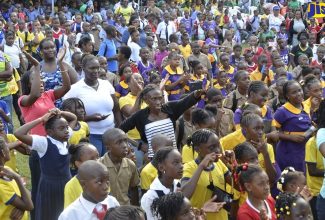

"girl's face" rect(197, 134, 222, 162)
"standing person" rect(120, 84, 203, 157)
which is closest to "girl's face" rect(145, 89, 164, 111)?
"standing person" rect(120, 84, 203, 157)

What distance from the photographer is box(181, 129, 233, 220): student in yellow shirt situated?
17.0 ft

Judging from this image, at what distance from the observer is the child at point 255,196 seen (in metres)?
4.77

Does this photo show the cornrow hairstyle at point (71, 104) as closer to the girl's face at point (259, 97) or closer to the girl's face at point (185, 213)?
the girl's face at point (259, 97)

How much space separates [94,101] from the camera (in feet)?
23.5

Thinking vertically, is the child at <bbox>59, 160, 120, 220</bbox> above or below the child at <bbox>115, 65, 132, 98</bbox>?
above

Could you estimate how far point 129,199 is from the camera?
574 centimetres

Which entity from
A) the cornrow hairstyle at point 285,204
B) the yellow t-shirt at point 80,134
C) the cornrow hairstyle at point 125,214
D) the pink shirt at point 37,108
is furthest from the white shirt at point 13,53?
the cornrow hairstyle at point 125,214

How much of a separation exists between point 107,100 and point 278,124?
1828 mm

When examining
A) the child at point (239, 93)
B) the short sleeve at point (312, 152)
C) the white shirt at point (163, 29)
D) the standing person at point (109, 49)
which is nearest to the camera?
the short sleeve at point (312, 152)

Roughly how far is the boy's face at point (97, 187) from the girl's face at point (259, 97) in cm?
306

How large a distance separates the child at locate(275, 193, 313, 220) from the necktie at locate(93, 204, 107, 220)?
3.92ft

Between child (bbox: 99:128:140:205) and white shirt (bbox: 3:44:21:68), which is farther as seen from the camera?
white shirt (bbox: 3:44:21:68)

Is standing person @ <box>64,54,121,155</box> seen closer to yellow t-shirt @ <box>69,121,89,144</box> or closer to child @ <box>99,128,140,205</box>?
yellow t-shirt @ <box>69,121,89,144</box>

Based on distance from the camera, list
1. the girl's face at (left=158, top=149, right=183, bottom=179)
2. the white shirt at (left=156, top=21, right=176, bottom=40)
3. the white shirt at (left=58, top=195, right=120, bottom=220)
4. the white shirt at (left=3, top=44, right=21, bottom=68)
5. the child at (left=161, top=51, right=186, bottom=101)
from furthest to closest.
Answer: the white shirt at (left=156, top=21, right=176, bottom=40) < the white shirt at (left=3, top=44, right=21, bottom=68) < the child at (left=161, top=51, right=186, bottom=101) < the girl's face at (left=158, top=149, right=183, bottom=179) < the white shirt at (left=58, top=195, right=120, bottom=220)
